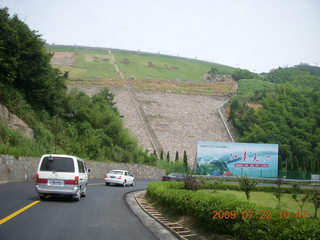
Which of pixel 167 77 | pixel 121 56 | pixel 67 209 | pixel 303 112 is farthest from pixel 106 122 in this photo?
pixel 121 56

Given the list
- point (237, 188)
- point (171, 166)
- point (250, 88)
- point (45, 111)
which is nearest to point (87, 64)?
point (250, 88)

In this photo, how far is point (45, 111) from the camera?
156ft

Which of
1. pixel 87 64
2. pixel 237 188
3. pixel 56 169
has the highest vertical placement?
pixel 87 64

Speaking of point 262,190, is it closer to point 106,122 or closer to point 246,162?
point 246,162

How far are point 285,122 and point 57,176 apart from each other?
83.5m

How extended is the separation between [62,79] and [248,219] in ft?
157

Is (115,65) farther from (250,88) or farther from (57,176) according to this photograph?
(57,176)

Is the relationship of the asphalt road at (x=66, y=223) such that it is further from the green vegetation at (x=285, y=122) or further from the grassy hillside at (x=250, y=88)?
the grassy hillside at (x=250, y=88)

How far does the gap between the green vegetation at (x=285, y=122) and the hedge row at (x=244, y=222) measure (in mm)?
60106

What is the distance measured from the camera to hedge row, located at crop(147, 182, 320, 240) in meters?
7.62

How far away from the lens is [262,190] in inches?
1599

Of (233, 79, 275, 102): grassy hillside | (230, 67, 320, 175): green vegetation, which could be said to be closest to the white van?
(230, 67, 320, 175): green vegetation

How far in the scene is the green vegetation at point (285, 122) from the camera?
277 ft

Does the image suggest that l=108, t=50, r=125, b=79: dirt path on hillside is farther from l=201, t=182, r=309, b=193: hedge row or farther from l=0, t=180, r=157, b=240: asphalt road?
l=0, t=180, r=157, b=240: asphalt road
